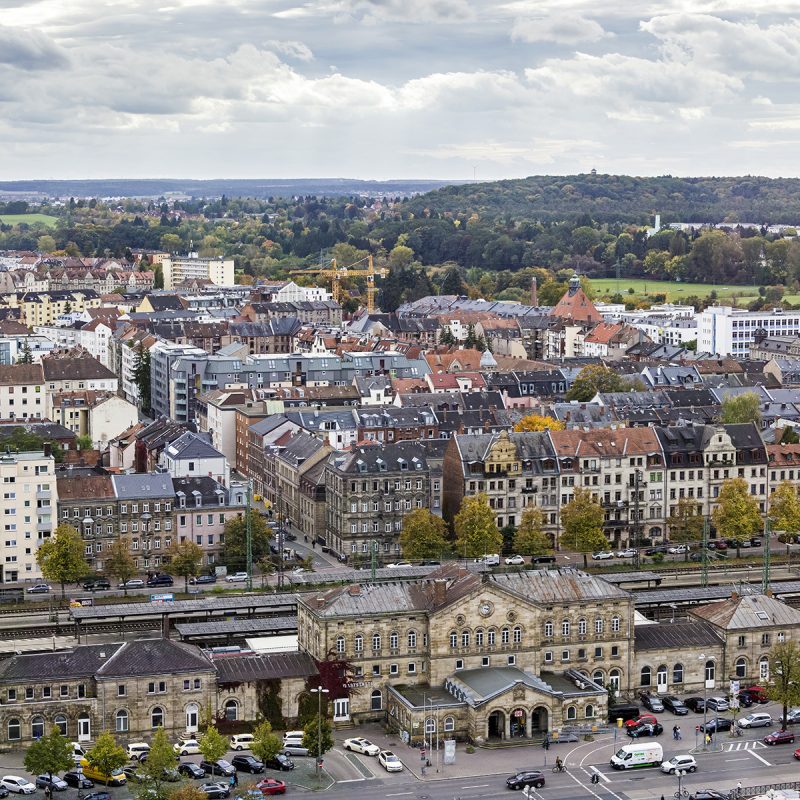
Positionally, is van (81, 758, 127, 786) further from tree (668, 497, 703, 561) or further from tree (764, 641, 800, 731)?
tree (668, 497, 703, 561)

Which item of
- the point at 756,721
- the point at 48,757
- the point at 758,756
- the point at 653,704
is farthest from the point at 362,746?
→ the point at 756,721

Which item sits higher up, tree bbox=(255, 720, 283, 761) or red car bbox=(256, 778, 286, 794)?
tree bbox=(255, 720, 283, 761)

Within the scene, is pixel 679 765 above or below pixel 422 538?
below

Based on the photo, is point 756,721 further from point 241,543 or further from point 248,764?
point 241,543

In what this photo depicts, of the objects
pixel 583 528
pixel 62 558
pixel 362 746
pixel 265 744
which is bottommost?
pixel 362 746

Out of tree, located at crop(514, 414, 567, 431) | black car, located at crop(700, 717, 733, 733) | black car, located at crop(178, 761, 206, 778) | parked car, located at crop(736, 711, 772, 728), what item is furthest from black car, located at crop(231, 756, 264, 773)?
tree, located at crop(514, 414, 567, 431)

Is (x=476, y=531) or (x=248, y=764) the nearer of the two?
(x=248, y=764)

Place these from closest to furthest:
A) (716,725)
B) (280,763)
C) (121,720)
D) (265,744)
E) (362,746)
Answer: (265,744), (280,763), (362,746), (121,720), (716,725)
